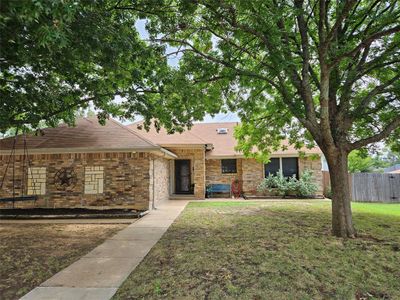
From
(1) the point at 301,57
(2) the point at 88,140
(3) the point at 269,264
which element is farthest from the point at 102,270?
(2) the point at 88,140

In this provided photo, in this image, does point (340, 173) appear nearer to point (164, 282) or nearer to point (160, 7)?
point (164, 282)

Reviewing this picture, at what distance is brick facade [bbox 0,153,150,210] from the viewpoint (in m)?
11.7

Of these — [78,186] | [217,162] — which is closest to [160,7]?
[78,186]

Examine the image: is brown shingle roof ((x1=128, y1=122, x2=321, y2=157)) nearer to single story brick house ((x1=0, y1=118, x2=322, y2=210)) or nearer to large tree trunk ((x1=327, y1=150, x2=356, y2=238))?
single story brick house ((x1=0, y1=118, x2=322, y2=210))

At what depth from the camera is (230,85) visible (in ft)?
29.5

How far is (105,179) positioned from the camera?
11914 millimetres

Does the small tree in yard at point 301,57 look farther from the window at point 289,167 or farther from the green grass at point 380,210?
the window at point 289,167

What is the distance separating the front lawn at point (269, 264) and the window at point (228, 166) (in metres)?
9.82

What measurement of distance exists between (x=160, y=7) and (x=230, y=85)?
10.8ft

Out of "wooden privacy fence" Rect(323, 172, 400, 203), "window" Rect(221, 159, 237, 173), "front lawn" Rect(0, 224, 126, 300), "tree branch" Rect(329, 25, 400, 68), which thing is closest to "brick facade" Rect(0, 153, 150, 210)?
"front lawn" Rect(0, 224, 126, 300)

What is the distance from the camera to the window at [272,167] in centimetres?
1766

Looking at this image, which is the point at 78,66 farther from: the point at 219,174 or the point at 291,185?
the point at 291,185

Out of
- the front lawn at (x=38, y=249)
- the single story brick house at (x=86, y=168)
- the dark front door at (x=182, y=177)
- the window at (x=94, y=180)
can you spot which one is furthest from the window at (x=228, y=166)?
the front lawn at (x=38, y=249)

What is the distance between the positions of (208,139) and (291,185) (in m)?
6.68
